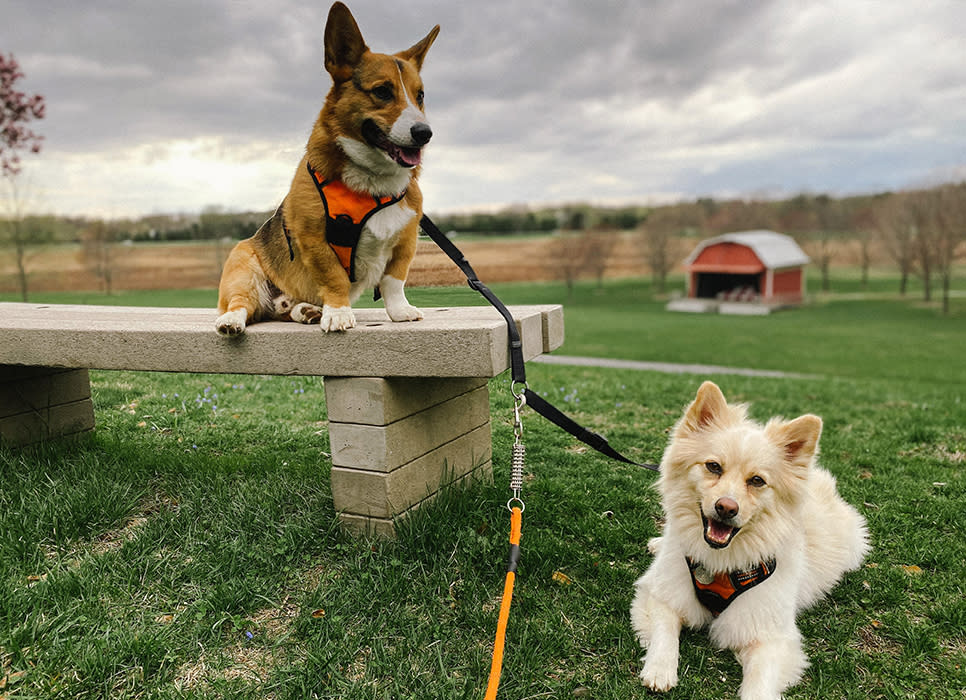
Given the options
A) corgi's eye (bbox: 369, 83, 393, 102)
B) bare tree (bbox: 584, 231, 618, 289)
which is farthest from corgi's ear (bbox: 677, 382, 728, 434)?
bare tree (bbox: 584, 231, 618, 289)

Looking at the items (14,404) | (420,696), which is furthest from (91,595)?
(14,404)

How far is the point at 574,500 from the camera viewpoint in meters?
4.05

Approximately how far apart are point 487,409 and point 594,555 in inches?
42.1

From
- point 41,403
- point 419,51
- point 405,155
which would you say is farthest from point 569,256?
point 405,155

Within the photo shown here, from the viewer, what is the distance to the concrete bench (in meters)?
3.02

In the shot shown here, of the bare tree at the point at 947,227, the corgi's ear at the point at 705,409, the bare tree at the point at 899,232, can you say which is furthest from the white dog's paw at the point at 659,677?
the bare tree at the point at 899,232

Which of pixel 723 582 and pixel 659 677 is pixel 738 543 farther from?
pixel 659 677

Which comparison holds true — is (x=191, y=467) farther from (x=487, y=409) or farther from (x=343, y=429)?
(x=487, y=409)

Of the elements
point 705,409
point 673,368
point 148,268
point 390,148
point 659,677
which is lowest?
point 673,368

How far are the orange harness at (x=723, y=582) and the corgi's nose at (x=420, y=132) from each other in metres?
2.04

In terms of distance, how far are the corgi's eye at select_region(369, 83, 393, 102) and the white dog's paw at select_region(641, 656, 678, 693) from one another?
247 cm

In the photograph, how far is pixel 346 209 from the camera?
2.86 metres

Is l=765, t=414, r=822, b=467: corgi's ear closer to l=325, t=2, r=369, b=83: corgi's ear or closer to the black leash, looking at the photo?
the black leash

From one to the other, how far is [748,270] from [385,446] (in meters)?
34.3
